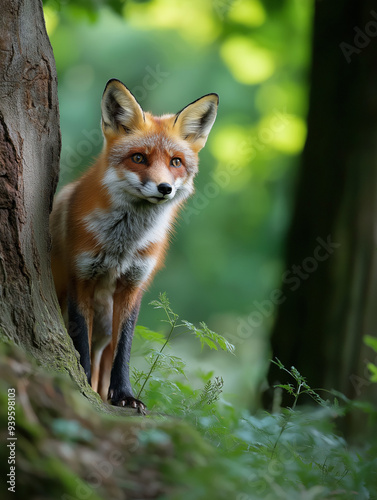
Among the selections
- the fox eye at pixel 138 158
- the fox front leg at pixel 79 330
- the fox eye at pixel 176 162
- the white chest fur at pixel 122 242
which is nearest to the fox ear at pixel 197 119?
the fox eye at pixel 176 162

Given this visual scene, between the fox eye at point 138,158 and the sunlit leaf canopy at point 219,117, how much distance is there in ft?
15.3

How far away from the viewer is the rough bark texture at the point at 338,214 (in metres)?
6.11

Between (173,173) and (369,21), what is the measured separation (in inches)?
142

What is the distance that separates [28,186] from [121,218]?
1109mm

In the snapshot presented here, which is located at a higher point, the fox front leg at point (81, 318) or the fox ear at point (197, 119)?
the fox ear at point (197, 119)

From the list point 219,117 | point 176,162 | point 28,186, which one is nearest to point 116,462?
point 28,186

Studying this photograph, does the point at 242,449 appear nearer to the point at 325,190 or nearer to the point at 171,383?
the point at 171,383

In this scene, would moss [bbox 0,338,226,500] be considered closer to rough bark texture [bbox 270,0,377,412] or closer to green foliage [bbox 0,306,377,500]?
green foliage [bbox 0,306,377,500]

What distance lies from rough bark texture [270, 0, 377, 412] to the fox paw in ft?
7.97

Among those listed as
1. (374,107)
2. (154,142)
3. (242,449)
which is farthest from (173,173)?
(374,107)

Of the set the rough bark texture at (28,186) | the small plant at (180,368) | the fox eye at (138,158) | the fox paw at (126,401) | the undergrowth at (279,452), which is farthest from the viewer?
the fox eye at (138,158)

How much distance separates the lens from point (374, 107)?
6426 millimetres

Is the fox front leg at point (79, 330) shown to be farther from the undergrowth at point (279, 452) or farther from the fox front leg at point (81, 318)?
the undergrowth at point (279, 452)

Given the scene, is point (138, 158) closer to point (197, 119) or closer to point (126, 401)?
point (197, 119)
